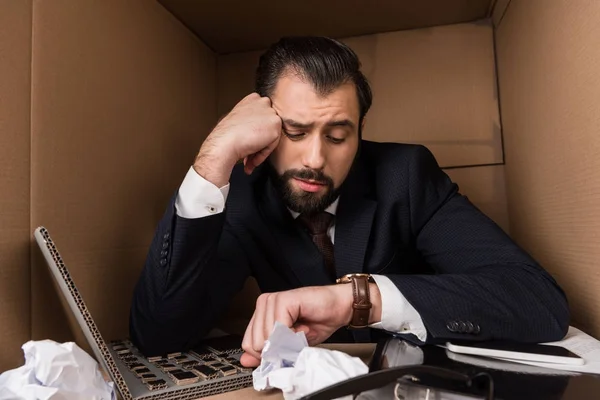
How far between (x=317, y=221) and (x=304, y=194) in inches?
3.3

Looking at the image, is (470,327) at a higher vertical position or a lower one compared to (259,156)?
lower

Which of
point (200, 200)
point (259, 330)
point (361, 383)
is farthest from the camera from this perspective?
point (200, 200)

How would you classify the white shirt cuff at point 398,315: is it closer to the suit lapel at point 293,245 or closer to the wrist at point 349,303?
the wrist at point 349,303

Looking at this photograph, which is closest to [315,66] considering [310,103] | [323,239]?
[310,103]

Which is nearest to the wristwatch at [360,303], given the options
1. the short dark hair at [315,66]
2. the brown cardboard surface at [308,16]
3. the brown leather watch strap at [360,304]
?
the brown leather watch strap at [360,304]


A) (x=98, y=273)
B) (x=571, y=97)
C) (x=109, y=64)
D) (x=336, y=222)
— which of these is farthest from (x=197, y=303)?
(x=571, y=97)

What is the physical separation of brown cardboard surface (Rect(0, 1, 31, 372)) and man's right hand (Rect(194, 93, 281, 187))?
0.73ft

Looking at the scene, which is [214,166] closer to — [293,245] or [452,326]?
[293,245]

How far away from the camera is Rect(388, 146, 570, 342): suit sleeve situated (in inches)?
23.8

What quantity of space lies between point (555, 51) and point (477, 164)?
1.41ft

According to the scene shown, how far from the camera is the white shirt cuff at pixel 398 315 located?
0.60 m

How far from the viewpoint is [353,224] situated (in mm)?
840

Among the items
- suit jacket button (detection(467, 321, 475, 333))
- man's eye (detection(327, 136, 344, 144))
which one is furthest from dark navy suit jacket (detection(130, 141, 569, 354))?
man's eye (detection(327, 136, 344, 144))

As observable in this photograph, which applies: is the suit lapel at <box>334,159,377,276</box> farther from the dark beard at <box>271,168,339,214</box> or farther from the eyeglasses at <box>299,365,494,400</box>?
the eyeglasses at <box>299,365,494,400</box>
